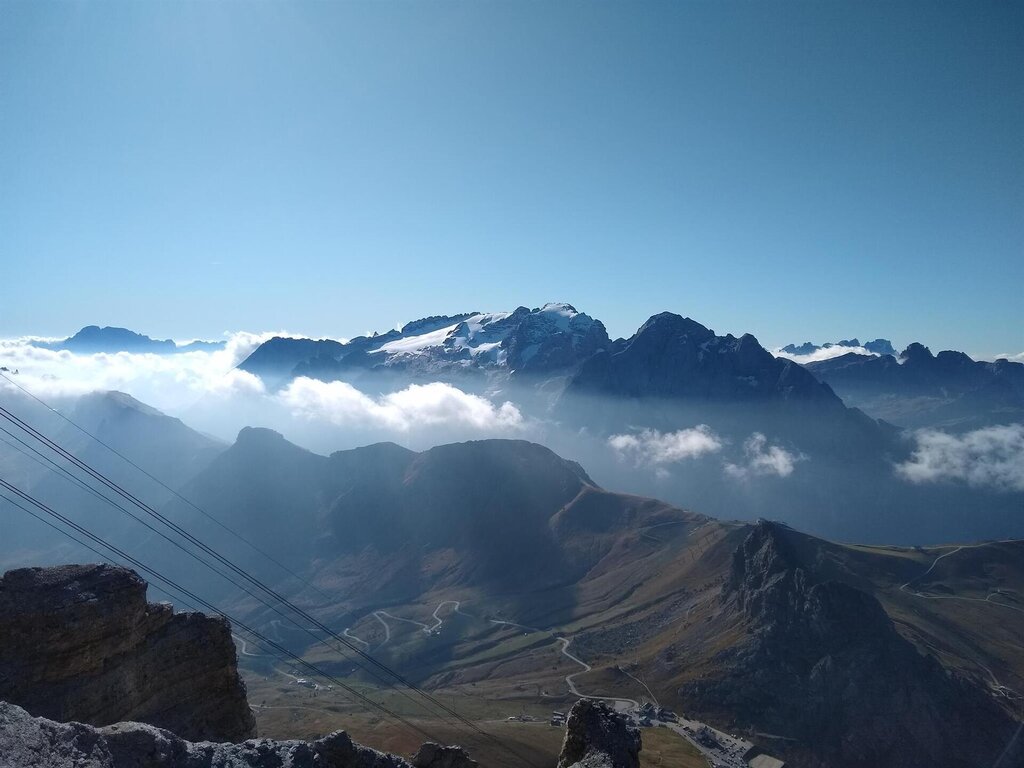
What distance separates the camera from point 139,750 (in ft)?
78.3

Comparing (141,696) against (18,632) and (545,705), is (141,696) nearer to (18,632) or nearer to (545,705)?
(18,632)

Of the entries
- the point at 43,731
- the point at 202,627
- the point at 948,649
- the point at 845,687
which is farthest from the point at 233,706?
the point at 948,649

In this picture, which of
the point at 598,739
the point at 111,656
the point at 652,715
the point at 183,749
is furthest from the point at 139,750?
the point at 652,715

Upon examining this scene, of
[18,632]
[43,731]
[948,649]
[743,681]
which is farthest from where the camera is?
[948,649]

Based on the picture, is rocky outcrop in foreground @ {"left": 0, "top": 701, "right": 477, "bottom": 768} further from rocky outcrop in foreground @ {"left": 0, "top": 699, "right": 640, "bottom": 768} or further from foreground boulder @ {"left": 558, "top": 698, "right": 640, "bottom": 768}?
foreground boulder @ {"left": 558, "top": 698, "right": 640, "bottom": 768}

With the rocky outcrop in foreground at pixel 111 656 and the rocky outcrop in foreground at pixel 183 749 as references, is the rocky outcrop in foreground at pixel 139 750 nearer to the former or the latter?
the rocky outcrop in foreground at pixel 183 749

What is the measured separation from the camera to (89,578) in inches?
1452

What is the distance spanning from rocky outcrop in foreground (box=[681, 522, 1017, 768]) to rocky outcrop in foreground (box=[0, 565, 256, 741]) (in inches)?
5433

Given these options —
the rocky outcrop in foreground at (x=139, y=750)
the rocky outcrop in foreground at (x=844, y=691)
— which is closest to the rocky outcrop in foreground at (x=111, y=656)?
the rocky outcrop in foreground at (x=139, y=750)

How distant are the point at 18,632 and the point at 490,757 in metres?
95.2

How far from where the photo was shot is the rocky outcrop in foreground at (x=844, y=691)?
136 metres

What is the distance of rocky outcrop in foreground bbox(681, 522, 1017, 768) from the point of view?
136 meters

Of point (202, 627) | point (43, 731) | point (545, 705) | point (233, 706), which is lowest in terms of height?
point (545, 705)

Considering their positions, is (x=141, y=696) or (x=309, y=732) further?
(x=309, y=732)
